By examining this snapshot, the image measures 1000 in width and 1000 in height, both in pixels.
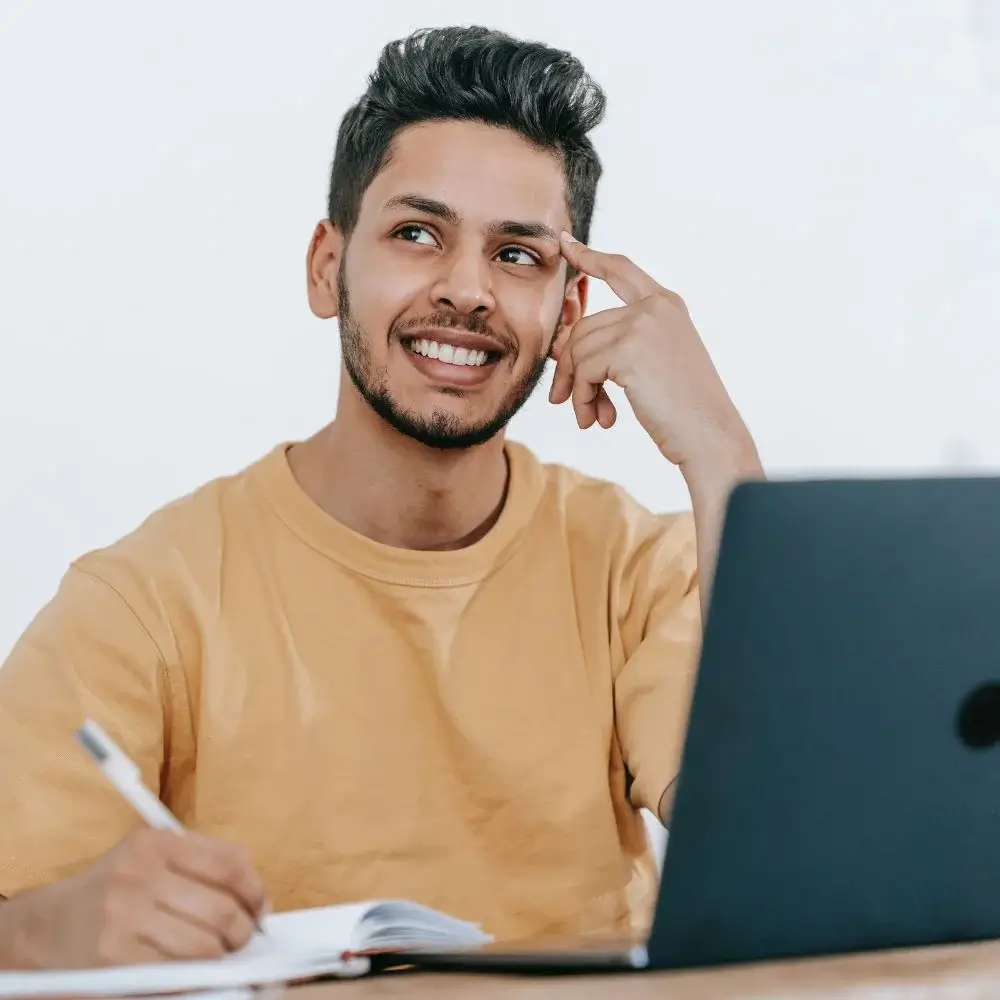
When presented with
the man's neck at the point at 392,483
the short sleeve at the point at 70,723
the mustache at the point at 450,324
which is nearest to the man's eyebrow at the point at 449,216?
the mustache at the point at 450,324

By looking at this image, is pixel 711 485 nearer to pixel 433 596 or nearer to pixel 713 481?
pixel 713 481

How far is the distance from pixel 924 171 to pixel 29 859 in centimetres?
183

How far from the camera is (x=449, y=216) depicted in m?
1.47

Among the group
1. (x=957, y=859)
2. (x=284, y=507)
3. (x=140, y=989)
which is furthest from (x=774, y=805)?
(x=284, y=507)

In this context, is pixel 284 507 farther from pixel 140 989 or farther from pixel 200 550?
pixel 140 989

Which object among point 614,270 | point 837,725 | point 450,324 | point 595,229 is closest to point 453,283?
point 450,324

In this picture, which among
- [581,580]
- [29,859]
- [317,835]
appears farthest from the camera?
[581,580]

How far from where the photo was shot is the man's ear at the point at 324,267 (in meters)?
1.61

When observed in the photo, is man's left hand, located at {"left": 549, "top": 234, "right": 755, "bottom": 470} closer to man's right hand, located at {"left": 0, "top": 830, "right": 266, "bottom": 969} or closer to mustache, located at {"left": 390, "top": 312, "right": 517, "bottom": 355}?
mustache, located at {"left": 390, "top": 312, "right": 517, "bottom": 355}

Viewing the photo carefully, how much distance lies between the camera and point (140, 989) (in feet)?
2.24

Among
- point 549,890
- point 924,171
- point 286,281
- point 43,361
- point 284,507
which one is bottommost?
point 549,890

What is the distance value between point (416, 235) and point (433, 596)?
0.42 metres

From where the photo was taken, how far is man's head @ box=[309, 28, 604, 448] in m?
1.47

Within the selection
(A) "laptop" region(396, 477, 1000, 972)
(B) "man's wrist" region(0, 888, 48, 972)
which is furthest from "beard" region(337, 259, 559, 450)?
(A) "laptop" region(396, 477, 1000, 972)
